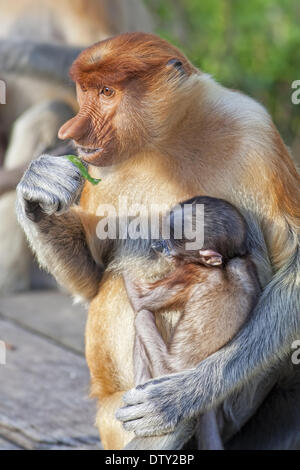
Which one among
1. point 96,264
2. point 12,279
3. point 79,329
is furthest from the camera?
point 12,279

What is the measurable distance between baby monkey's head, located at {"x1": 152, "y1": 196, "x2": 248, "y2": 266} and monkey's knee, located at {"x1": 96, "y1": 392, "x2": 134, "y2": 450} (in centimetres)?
59

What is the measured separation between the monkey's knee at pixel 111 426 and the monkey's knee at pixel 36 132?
8.86 ft

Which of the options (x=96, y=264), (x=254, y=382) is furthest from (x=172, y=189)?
(x=254, y=382)

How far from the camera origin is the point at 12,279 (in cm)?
540

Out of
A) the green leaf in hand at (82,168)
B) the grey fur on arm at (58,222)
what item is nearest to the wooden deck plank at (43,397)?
the grey fur on arm at (58,222)

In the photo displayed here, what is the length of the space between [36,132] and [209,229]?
3.04 metres

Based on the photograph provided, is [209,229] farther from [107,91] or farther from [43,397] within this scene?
[43,397]

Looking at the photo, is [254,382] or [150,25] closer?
[254,382]

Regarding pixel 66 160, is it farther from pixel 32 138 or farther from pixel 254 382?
pixel 32 138

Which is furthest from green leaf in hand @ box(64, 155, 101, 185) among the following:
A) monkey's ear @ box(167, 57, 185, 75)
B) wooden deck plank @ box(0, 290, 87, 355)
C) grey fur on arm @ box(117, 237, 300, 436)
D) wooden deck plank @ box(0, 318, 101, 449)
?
wooden deck plank @ box(0, 290, 87, 355)

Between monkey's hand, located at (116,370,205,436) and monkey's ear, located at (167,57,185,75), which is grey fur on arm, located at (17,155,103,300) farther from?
monkey's hand, located at (116,370,205,436)

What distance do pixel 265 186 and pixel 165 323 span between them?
1.73ft

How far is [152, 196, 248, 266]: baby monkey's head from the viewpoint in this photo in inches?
102

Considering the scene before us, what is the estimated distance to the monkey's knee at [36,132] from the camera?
5.43m
